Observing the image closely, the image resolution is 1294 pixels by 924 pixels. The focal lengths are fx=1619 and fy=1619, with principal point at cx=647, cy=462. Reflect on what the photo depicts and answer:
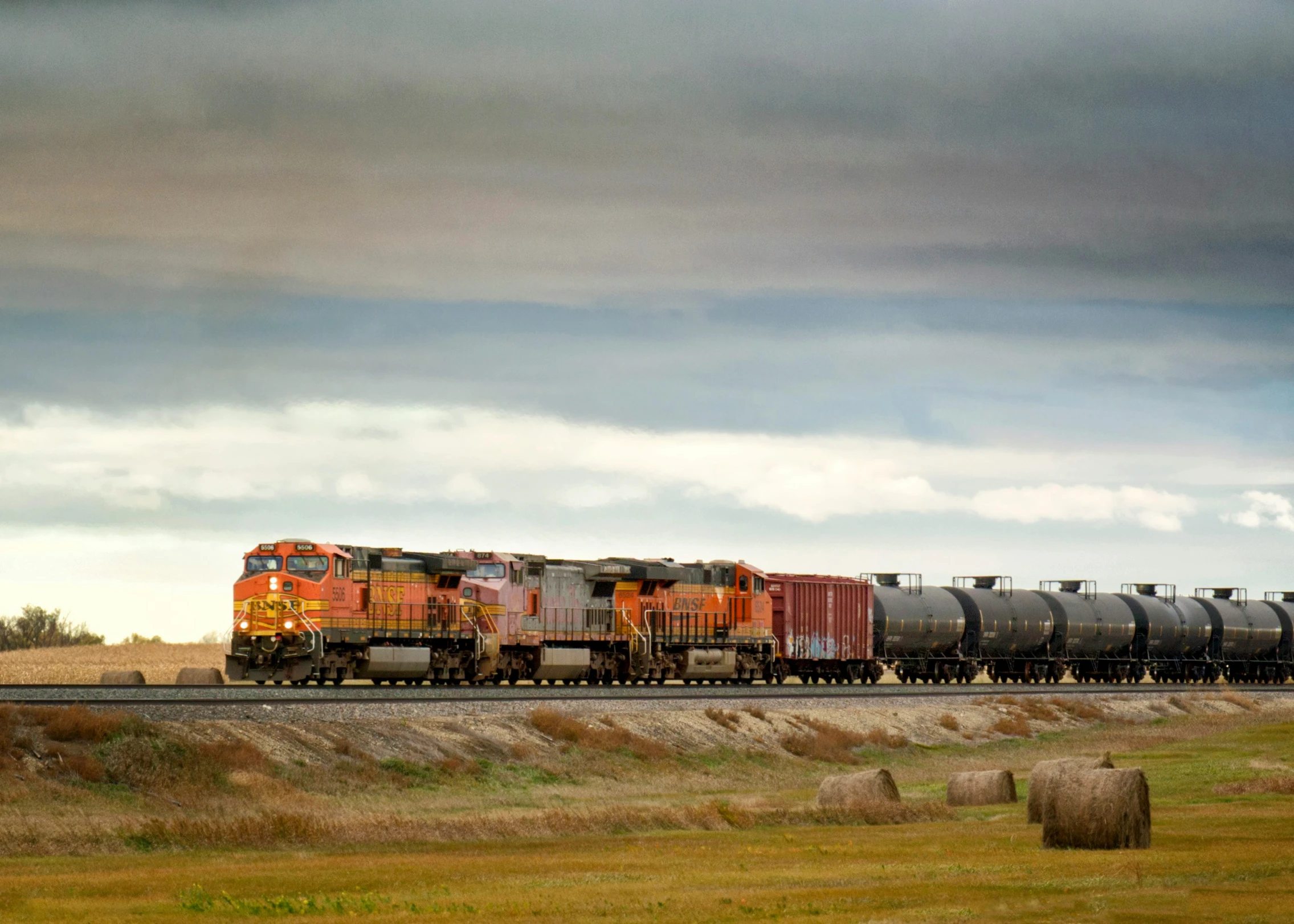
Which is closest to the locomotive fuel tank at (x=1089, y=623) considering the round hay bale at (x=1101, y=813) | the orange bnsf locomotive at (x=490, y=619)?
the orange bnsf locomotive at (x=490, y=619)

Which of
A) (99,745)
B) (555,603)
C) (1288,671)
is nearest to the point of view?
(99,745)

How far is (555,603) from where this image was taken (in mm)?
57656

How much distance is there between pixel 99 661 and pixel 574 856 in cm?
6523

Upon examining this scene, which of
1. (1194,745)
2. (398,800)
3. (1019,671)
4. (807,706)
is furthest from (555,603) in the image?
(1019,671)

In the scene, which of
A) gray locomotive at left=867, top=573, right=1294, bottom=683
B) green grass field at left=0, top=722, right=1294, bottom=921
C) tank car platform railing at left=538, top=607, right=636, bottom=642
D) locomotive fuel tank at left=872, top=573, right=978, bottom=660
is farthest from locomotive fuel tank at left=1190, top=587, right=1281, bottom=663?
green grass field at left=0, top=722, right=1294, bottom=921

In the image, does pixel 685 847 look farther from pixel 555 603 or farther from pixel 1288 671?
pixel 1288 671


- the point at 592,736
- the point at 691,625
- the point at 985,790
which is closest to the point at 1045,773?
the point at 985,790

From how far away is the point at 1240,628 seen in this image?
9006 centimetres

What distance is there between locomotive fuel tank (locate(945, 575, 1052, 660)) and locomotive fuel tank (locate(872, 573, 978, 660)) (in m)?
0.82

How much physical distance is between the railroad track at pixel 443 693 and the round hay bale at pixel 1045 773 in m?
17.8

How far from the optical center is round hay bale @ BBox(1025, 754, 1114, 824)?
24406 mm

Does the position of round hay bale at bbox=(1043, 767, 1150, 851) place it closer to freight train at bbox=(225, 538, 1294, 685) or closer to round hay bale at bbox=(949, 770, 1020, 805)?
round hay bale at bbox=(949, 770, 1020, 805)

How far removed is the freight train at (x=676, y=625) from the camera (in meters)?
49.0

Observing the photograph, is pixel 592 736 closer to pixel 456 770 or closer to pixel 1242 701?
pixel 456 770
